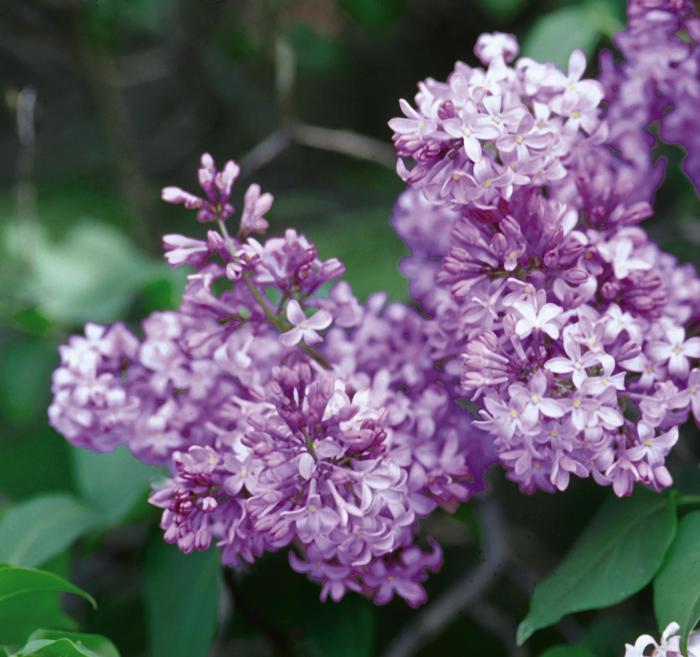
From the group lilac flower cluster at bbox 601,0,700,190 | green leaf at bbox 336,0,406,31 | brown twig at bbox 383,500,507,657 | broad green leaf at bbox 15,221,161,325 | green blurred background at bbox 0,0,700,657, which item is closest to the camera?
lilac flower cluster at bbox 601,0,700,190

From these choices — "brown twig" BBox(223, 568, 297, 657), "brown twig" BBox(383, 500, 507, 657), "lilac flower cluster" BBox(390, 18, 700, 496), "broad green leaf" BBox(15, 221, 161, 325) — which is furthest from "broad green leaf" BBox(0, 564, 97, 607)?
"broad green leaf" BBox(15, 221, 161, 325)

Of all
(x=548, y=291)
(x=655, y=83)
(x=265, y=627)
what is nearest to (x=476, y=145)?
(x=548, y=291)

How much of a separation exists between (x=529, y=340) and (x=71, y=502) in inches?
22.9

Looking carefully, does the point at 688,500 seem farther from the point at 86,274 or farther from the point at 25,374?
the point at 86,274

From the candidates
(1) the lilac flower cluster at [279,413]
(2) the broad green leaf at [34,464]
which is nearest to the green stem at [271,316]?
(1) the lilac flower cluster at [279,413]

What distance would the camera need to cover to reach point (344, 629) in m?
1.08

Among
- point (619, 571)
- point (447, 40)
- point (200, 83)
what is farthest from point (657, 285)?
point (200, 83)

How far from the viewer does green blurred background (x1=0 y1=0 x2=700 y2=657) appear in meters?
1.16

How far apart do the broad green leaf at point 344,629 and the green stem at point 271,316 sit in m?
0.29

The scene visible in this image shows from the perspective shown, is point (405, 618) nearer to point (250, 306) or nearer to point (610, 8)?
point (250, 306)

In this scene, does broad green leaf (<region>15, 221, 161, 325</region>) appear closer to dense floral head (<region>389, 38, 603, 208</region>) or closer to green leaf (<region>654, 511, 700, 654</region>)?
dense floral head (<region>389, 38, 603, 208</region>)

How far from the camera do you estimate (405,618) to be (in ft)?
4.99

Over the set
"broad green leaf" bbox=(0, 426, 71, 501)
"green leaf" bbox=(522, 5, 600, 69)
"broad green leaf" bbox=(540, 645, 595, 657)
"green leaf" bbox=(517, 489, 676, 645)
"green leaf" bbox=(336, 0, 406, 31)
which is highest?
"green leaf" bbox=(336, 0, 406, 31)

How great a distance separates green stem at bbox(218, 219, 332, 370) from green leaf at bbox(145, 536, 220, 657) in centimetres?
27
